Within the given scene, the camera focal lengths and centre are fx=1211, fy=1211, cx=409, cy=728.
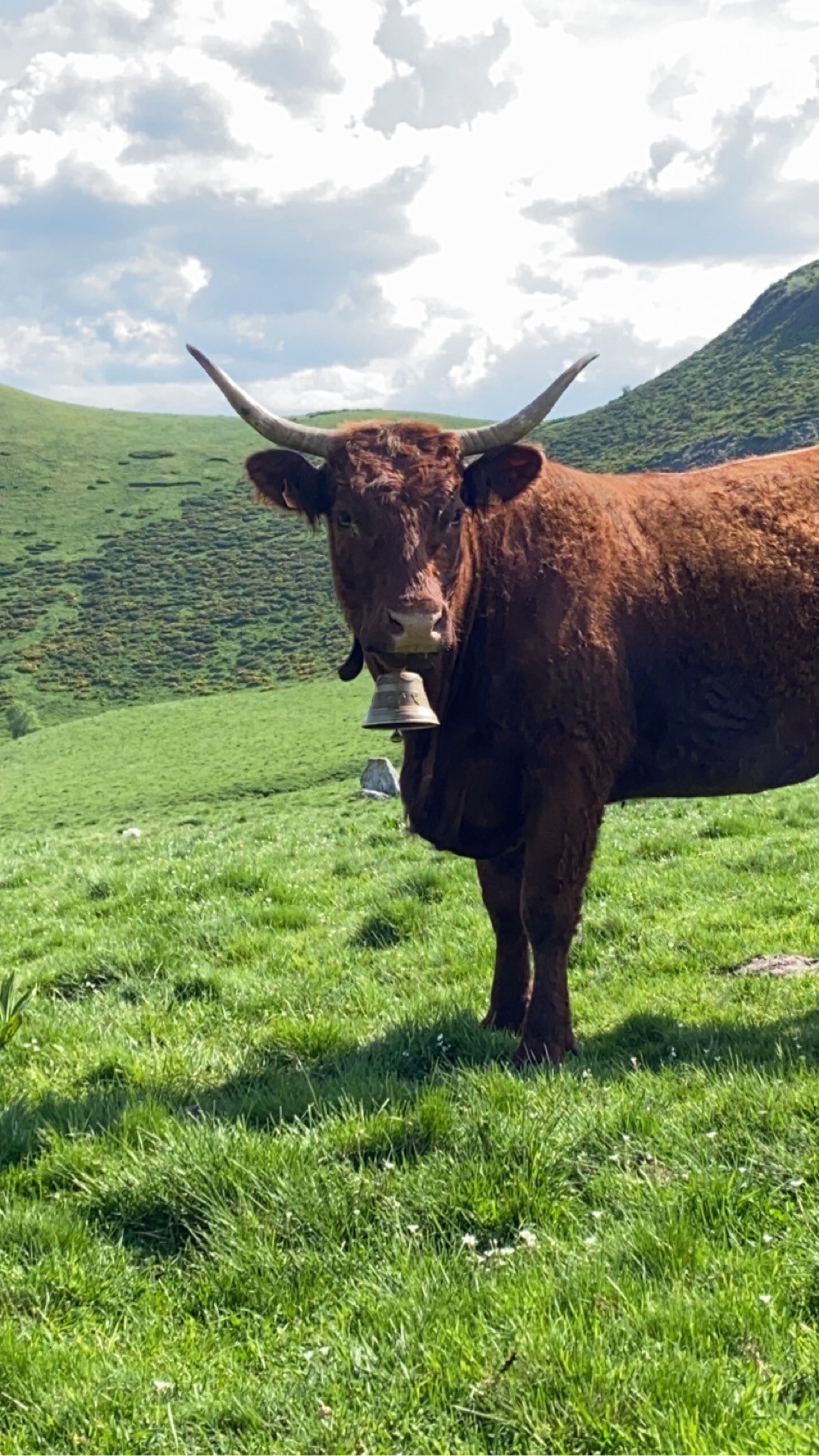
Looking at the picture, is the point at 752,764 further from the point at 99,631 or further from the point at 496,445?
the point at 99,631

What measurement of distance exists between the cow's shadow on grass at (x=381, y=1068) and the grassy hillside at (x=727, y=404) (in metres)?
73.6

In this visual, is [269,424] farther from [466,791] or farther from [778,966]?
[778,966]

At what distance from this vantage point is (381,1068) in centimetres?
566

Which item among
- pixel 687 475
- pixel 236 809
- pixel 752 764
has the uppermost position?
pixel 687 475

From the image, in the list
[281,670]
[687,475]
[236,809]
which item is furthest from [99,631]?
[687,475]

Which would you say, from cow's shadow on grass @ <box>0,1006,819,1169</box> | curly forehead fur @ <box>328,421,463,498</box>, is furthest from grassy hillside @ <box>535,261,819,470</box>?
cow's shadow on grass @ <box>0,1006,819,1169</box>

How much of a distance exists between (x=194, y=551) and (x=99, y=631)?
62.9 feet

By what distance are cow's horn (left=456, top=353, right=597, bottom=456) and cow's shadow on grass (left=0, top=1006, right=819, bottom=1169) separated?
306cm

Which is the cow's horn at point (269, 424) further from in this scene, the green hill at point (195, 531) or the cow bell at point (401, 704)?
the green hill at point (195, 531)

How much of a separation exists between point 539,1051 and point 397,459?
303cm

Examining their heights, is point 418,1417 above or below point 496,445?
below

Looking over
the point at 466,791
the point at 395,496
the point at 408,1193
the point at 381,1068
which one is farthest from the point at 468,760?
the point at 408,1193

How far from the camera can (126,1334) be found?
365 centimetres

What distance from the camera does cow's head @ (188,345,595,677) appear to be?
5742mm
